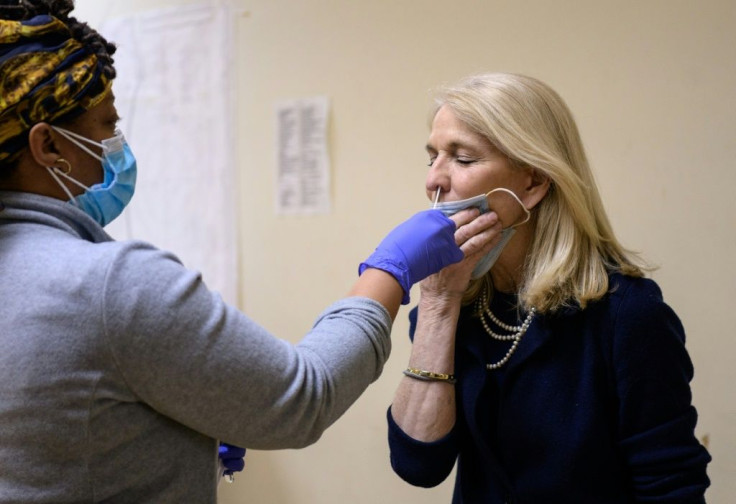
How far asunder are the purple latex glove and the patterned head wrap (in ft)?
1.67

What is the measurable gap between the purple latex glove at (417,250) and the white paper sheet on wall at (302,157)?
871 mm

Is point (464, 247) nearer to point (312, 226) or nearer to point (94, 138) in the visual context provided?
point (94, 138)

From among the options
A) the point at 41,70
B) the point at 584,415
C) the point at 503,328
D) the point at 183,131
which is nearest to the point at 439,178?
the point at 503,328

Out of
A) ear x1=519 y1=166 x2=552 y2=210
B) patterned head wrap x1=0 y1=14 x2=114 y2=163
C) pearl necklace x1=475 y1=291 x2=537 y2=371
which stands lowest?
pearl necklace x1=475 y1=291 x2=537 y2=371

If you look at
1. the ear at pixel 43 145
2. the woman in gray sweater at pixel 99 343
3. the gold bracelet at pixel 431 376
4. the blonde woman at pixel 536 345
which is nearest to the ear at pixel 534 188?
the blonde woman at pixel 536 345

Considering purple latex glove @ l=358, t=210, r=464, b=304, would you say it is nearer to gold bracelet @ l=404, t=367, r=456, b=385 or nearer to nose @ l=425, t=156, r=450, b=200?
nose @ l=425, t=156, r=450, b=200

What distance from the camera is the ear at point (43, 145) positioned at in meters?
0.86

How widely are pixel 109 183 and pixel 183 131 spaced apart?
1355mm

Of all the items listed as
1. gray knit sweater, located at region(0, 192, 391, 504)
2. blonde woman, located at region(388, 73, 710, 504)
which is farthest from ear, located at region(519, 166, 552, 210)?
gray knit sweater, located at region(0, 192, 391, 504)

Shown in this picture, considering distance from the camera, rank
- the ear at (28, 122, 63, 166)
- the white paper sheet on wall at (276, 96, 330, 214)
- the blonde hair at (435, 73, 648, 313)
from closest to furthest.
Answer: the ear at (28, 122, 63, 166), the blonde hair at (435, 73, 648, 313), the white paper sheet on wall at (276, 96, 330, 214)

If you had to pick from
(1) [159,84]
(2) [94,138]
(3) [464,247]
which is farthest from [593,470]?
(1) [159,84]

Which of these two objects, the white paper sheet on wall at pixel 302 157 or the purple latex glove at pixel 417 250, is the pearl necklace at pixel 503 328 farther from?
the white paper sheet on wall at pixel 302 157

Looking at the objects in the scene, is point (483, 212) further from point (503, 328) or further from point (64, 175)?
point (64, 175)

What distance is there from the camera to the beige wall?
155cm
